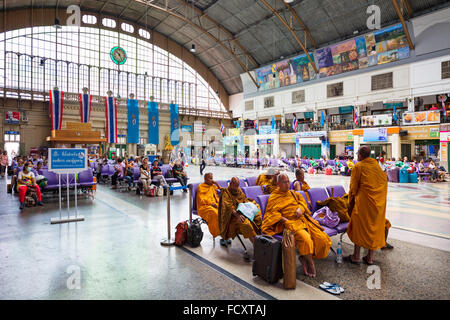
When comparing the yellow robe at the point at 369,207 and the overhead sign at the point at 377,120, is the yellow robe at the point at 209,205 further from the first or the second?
the overhead sign at the point at 377,120

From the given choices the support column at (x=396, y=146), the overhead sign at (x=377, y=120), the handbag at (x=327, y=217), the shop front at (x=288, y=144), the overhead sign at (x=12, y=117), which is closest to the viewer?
the handbag at (x=327, y=217)

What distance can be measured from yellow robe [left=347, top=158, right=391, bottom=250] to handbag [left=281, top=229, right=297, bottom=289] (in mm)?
1232

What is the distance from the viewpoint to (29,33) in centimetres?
2692

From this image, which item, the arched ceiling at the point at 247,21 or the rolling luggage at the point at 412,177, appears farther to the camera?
the arched ceiling at the point at 247,21

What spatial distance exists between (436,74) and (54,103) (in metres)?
31.1

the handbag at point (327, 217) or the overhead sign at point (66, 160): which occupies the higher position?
the overhead sign at point (66, 160)

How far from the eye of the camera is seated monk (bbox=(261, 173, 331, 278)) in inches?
136

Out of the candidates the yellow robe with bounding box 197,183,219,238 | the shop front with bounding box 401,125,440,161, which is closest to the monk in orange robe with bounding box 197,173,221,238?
Answer: the yellow robe with bounding box 197,183,219,238

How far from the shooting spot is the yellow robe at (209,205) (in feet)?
15.0

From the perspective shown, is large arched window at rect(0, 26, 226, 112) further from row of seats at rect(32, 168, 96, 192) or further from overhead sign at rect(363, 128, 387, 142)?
overhead sign at rect(363, 128, 387, 142)

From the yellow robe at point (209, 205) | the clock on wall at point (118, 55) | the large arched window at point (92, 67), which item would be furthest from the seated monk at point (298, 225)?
the clock on wall at point (118, 55)

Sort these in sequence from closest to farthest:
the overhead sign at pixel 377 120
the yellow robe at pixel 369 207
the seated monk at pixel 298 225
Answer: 1. the seated monk at pixel 298 225
2. the yellow robe at pixel 369 207
3. the overhead sign at pixel 377 120

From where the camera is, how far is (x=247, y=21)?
27953mm

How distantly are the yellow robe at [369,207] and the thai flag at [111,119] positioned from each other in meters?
26.2
